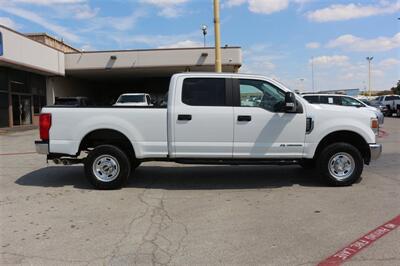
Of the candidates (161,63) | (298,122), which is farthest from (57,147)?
(161,63)

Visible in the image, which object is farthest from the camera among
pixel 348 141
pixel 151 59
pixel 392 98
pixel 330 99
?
pixel 392 98

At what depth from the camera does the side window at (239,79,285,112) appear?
300 inches

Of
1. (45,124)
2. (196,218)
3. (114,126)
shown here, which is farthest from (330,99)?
(196,218)

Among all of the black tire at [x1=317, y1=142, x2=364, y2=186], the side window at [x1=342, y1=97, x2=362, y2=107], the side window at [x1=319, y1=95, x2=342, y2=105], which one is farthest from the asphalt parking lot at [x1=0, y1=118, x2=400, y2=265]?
the side window at [x1=342, y1=97, x2=362, y2=107]

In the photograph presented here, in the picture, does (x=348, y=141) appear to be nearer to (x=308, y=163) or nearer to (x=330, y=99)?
(x=308, y=163)

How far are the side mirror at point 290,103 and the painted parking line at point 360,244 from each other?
253 centimetres

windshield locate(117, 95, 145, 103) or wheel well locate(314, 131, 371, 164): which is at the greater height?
windshield locate(117, 95, 145, 103)

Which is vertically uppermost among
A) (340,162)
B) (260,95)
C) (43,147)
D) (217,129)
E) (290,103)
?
(260,95)

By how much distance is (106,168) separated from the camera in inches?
304

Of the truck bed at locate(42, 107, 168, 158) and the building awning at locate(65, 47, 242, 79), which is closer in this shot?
the truck bed at locate(42, 107, 168, 158)

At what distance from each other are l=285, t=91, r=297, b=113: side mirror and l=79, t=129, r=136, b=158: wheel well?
9.53 ft

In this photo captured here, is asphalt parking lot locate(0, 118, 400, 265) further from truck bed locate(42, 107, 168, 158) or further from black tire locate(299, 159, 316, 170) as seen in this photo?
truck bed locate(42, 107, 168, 158)

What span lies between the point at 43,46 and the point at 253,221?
81.7ft

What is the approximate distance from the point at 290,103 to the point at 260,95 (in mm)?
619
